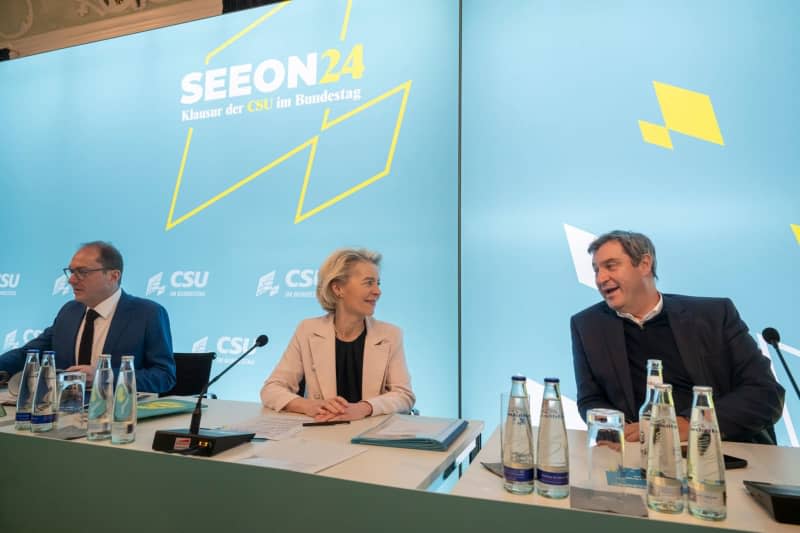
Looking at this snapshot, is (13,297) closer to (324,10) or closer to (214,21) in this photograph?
(214,21)

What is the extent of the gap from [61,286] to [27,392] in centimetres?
285

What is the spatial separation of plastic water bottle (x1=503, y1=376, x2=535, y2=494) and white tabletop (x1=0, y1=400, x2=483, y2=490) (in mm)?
186

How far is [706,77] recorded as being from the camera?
2561 mm

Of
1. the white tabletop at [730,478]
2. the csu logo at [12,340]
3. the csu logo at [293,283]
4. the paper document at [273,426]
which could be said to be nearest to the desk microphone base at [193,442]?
the paper document at [273,426]

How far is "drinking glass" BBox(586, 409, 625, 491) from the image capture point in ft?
3.35

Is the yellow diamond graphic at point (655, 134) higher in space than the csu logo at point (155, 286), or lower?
higher

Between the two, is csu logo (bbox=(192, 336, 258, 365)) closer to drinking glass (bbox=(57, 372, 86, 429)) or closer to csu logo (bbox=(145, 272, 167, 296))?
csu logo (bbox=(145, 272, 167, 296))

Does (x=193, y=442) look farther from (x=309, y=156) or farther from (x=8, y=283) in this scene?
(x=8, y=283)

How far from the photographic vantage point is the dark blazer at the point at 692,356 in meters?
1.77

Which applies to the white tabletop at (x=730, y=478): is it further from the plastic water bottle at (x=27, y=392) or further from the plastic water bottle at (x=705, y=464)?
the plastic water bottle at (x=27, y=392)

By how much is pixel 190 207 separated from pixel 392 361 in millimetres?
2158

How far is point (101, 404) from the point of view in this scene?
4.47 feet

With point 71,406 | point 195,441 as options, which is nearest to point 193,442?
point 195,441

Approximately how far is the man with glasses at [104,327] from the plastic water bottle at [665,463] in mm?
2190
